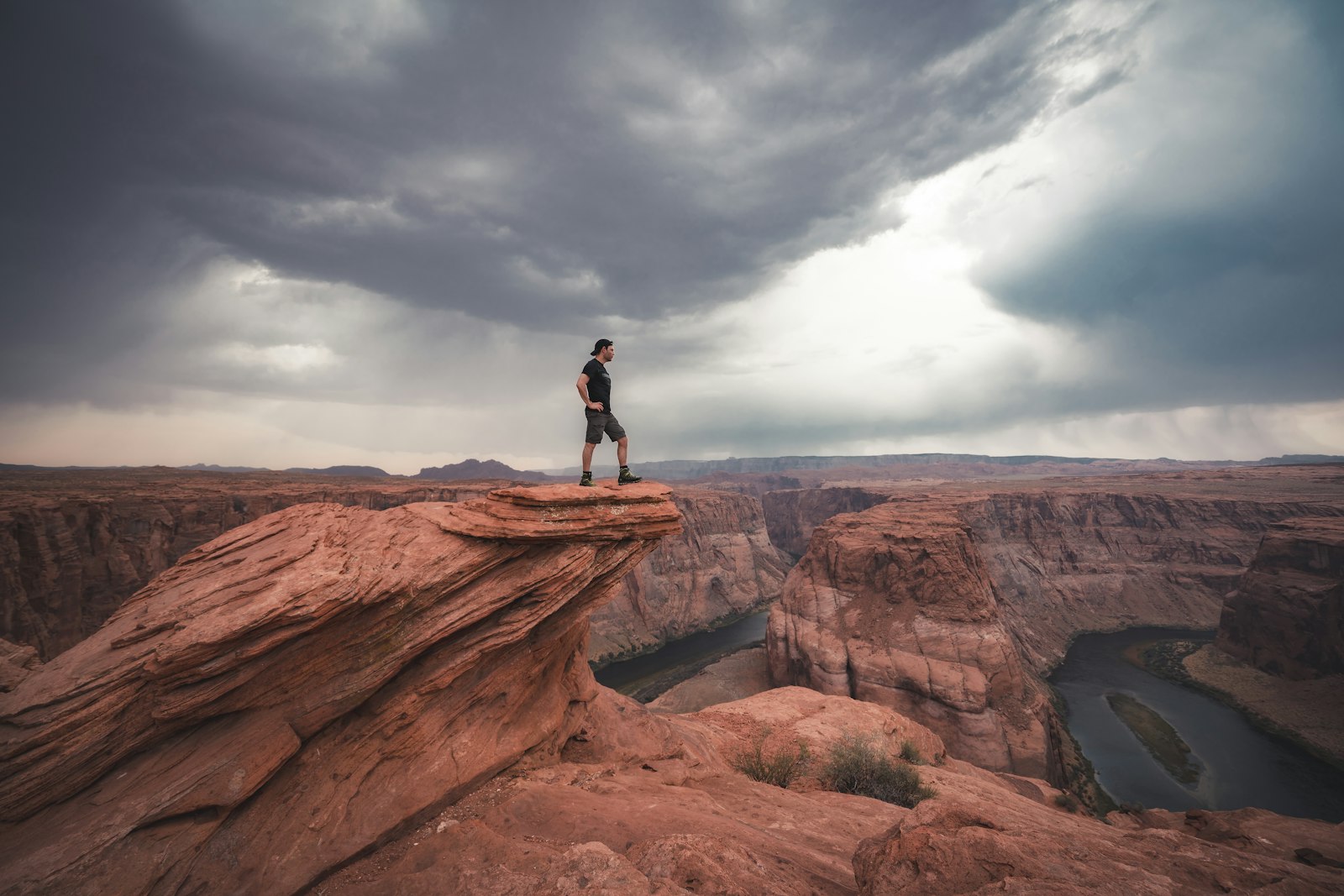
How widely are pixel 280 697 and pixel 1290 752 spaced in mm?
64380

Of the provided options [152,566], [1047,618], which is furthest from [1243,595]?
[152,566]

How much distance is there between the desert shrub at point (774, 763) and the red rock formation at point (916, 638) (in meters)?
21.5

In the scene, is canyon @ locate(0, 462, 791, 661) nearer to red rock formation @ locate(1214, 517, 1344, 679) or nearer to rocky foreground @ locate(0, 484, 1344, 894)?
rocky foreground @ locate(0, 484, 1344, 894)

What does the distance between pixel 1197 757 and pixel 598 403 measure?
5516cm

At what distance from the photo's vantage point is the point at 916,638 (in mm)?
34688

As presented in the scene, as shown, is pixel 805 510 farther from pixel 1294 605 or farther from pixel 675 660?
pixel 1294 605

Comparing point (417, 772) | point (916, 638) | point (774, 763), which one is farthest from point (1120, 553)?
point (417, 772)

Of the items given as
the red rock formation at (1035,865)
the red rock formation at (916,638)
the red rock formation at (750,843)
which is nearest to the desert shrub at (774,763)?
the red rock formation at (750,843)

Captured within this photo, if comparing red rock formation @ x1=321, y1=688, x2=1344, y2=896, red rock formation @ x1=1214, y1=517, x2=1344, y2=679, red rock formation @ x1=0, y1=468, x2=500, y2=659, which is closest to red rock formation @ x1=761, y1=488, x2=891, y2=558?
red rock formation @ x1=1214, y1=517, x2=1344, y2=679

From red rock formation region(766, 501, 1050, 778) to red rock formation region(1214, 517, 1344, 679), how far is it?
2815 cm

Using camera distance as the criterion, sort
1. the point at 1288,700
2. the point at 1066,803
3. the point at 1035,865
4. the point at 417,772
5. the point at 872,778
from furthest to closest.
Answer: the point at 1288,700
the point at 1066,803
the point at 872,778
the point at 417,772
the point at 1035,865

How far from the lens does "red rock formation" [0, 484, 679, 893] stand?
21.0ft

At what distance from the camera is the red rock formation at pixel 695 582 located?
213ft

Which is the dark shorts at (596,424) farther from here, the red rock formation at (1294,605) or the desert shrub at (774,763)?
the red rock formation at (1294,605)
